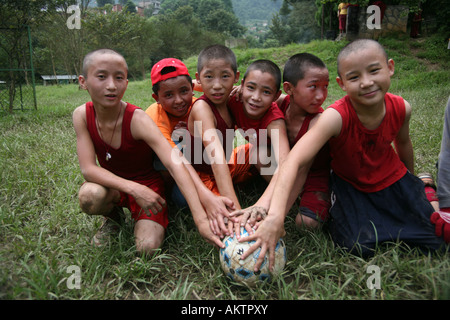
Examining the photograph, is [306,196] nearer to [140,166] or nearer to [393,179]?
[393,179]

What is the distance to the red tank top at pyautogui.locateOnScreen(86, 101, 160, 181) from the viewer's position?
241cm

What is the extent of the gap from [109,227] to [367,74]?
2.18 meters

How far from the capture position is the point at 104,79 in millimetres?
2309

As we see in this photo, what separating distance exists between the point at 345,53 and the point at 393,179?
0.97 metres

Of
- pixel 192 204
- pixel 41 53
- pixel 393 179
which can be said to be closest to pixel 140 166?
pixel 192 204

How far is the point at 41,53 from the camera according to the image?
25.2 metres

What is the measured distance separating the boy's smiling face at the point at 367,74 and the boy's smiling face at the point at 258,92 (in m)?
0.57

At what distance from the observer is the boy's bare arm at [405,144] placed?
2330 millimetres

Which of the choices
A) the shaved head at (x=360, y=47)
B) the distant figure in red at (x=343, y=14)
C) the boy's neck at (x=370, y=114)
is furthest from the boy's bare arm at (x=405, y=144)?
the distant figure in red at (x=343, y=14)

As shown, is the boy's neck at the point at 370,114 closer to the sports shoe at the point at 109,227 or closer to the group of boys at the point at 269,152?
the group of boys at the point at 269,152

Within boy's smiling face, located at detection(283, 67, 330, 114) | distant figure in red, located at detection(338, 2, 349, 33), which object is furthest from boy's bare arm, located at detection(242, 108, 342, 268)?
distant figure in red, located at detection(338, 2, 349, 33)

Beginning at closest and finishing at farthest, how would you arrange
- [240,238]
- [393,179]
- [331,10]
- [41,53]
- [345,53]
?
[240,238] → [345,53] → [393,179] → [331,10] → [41,53]

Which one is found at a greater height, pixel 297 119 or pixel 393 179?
pixel 297 119
